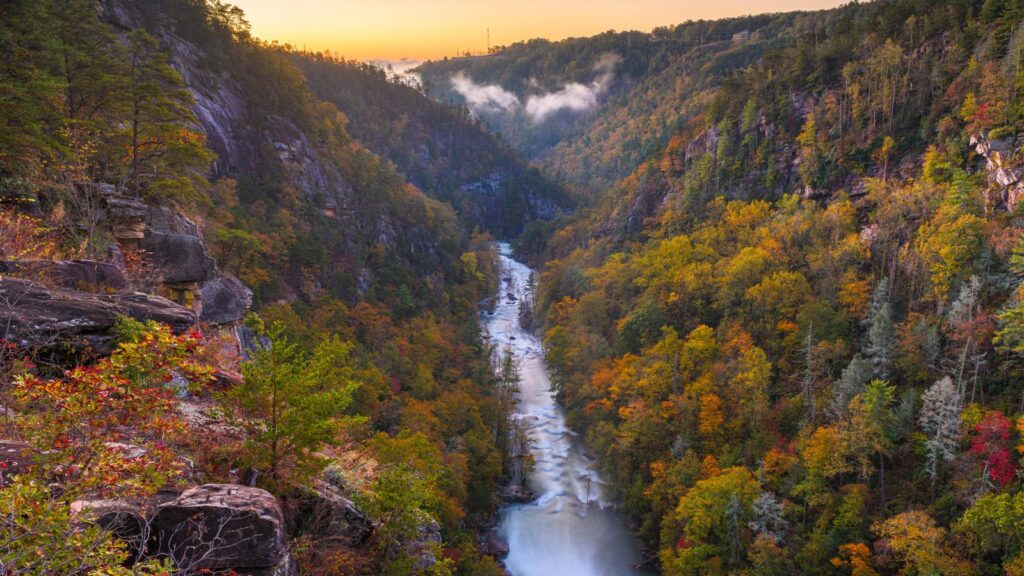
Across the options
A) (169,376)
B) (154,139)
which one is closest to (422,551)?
(169,376)

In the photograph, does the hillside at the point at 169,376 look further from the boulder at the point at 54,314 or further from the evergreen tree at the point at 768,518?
the evergreen tree at the point at 768,518

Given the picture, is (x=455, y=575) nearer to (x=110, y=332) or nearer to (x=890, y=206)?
(x=110, y=332)

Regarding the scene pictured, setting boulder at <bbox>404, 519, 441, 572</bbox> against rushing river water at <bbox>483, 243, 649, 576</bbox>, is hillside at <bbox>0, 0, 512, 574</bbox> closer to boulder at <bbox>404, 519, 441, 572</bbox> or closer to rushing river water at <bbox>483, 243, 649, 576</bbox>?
boulder at <bbox>404, 519, 441, 572</bbox>

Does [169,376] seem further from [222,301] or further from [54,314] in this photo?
[222,301]

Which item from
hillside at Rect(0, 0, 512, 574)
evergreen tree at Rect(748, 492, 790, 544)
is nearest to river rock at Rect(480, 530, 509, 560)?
hillside at Rect(0, 0, 512, 574)

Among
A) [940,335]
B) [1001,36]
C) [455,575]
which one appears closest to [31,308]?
[455,575]
